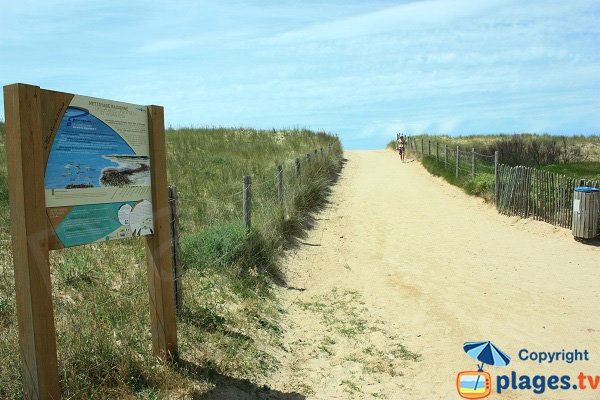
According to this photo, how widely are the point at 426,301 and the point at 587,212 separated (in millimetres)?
6045

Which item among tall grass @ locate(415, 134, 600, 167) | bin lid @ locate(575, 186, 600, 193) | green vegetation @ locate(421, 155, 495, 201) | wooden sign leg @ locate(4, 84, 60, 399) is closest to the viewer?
wooden sign leg @ locate(4, 84, 60, 399)

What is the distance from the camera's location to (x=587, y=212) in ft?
38.3

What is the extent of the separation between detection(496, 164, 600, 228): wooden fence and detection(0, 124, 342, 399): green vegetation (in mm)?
6700

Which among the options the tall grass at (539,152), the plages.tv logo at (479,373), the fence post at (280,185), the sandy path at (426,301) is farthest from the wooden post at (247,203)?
the tall grass at (539,152)

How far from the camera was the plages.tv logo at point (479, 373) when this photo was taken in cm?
518

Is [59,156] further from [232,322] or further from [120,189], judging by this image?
[232,322]

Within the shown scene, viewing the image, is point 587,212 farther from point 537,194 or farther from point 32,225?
point 32,225

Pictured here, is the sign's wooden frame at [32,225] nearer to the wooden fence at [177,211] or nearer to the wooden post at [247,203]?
the wooden fence at [177,211]

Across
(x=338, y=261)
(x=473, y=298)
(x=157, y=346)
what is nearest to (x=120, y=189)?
(x=157, y=346)

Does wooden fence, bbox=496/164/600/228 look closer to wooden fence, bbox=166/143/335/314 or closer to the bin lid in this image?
the bin lid


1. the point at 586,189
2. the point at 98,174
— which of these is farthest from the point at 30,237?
the point at 586,189

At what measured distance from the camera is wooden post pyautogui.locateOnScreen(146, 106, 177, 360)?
15.8 ft

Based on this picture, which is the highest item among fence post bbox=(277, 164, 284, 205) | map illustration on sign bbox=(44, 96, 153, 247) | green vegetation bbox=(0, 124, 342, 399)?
map illustration on sign bbox=(44, 96, 153, 247)

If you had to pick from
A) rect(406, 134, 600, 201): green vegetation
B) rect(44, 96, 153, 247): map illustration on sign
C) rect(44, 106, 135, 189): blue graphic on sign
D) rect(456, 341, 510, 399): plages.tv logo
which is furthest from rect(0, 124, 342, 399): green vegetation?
rect(406, 134, 600, 201): green vegetation
